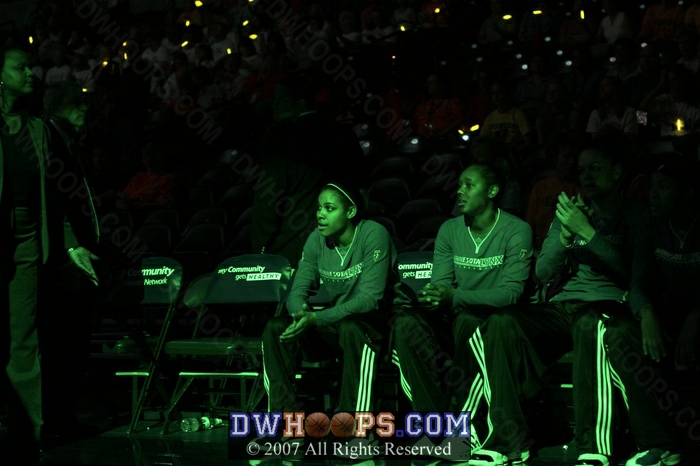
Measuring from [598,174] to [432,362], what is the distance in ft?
4.06

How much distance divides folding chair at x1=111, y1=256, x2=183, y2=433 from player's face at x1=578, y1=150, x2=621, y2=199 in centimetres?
280

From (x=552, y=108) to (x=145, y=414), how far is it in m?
4.32

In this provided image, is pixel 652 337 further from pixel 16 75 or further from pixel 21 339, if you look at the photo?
pixel 16 75

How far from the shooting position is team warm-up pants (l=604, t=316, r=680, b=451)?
391 cm

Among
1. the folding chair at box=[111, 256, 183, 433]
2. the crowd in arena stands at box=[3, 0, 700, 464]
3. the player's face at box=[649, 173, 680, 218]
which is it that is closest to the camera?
the player's face at box=[649, 173, 680, 218]

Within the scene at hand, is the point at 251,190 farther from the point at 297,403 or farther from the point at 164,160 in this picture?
the point at 297,403

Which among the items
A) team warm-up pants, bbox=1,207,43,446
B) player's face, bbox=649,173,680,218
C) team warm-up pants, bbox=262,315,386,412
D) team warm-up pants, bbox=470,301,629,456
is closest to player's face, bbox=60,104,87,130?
team warm-up pants, bbox=1,207,43,446

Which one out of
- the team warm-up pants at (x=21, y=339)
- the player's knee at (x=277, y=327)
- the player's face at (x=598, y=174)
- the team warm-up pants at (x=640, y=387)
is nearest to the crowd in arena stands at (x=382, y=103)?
the player's face at (x=598, y=174)

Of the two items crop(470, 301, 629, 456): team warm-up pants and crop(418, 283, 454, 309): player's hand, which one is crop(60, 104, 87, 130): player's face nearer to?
crop(418, 283, 454, 309): player's hand

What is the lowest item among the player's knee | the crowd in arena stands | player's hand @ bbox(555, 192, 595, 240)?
the player's knee

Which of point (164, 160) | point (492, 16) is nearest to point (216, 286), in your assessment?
point (164, 160)

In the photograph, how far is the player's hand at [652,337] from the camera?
3881mm

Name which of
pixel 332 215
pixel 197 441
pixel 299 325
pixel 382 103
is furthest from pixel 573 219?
pixel 382 103

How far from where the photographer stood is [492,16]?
34.1ft
